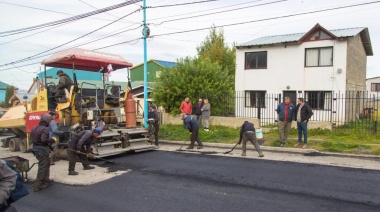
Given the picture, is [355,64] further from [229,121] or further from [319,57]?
[229,121]

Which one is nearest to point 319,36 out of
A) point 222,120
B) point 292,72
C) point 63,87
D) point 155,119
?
point 292,72

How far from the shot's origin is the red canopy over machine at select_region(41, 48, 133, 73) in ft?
35.3

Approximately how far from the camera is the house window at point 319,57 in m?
19.6

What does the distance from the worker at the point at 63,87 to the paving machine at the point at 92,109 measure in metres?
0.09

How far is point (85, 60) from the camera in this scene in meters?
11.3

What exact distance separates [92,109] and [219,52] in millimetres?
25020

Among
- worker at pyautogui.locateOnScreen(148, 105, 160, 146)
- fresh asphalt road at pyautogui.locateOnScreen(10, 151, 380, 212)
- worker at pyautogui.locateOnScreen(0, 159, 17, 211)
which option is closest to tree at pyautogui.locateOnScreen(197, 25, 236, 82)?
worker at pyautogui.locateOnScreen(148, 105, 160, 146)

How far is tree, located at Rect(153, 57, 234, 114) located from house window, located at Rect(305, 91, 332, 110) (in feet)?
17.0

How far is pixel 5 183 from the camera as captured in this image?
3.42 meters

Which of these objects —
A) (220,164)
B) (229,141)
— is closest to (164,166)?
(220,164)

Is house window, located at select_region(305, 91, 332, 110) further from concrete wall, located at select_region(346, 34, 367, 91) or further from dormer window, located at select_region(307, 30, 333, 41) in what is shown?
dormer window, located at select_region(307, 30, 333, 41)

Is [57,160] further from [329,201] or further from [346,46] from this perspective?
[346,46]

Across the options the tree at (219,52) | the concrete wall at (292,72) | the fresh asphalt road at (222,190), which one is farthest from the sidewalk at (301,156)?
the tree at (219,52)

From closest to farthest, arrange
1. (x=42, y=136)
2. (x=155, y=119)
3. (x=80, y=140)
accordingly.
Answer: (x=42, y=136), (x=80, y=140), (x=155, y=119)
